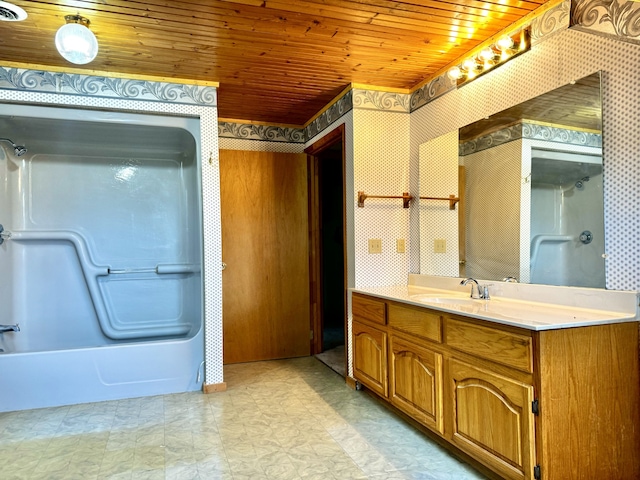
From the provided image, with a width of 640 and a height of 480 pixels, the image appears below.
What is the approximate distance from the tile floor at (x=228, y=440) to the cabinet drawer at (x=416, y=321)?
0.58 meters

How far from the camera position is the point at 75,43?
6.37 feet

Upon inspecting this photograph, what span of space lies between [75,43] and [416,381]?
2.40 m

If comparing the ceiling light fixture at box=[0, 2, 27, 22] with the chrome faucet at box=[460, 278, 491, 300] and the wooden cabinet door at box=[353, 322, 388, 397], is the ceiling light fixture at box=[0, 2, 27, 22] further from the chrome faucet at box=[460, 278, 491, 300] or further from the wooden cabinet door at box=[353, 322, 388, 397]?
the chrome faucet at box=[460, 278, 491, 300]

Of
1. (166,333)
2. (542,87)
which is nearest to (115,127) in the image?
(166,333)

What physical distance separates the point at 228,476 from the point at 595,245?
6.47 feet

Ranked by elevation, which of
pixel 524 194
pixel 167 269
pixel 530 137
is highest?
pixel 530 137

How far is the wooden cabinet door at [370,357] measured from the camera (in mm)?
2666

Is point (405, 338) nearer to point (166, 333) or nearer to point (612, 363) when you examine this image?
point (612, 363)

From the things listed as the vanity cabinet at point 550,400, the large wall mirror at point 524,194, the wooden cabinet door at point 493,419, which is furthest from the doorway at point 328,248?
the vanity cabinet at point 550,400

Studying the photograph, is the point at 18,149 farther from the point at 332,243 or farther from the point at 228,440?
the point at 332,243

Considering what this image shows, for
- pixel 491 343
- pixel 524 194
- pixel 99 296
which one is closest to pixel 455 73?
pixel 524 194

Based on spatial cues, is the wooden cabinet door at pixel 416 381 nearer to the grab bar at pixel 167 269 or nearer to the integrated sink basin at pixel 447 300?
the integrated sink basin at pixel 447 300

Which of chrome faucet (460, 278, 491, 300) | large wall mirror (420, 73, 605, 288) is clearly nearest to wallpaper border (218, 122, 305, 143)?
large wall mirror (420, 73, 605, 288)

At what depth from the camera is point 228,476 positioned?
76.4 inches
